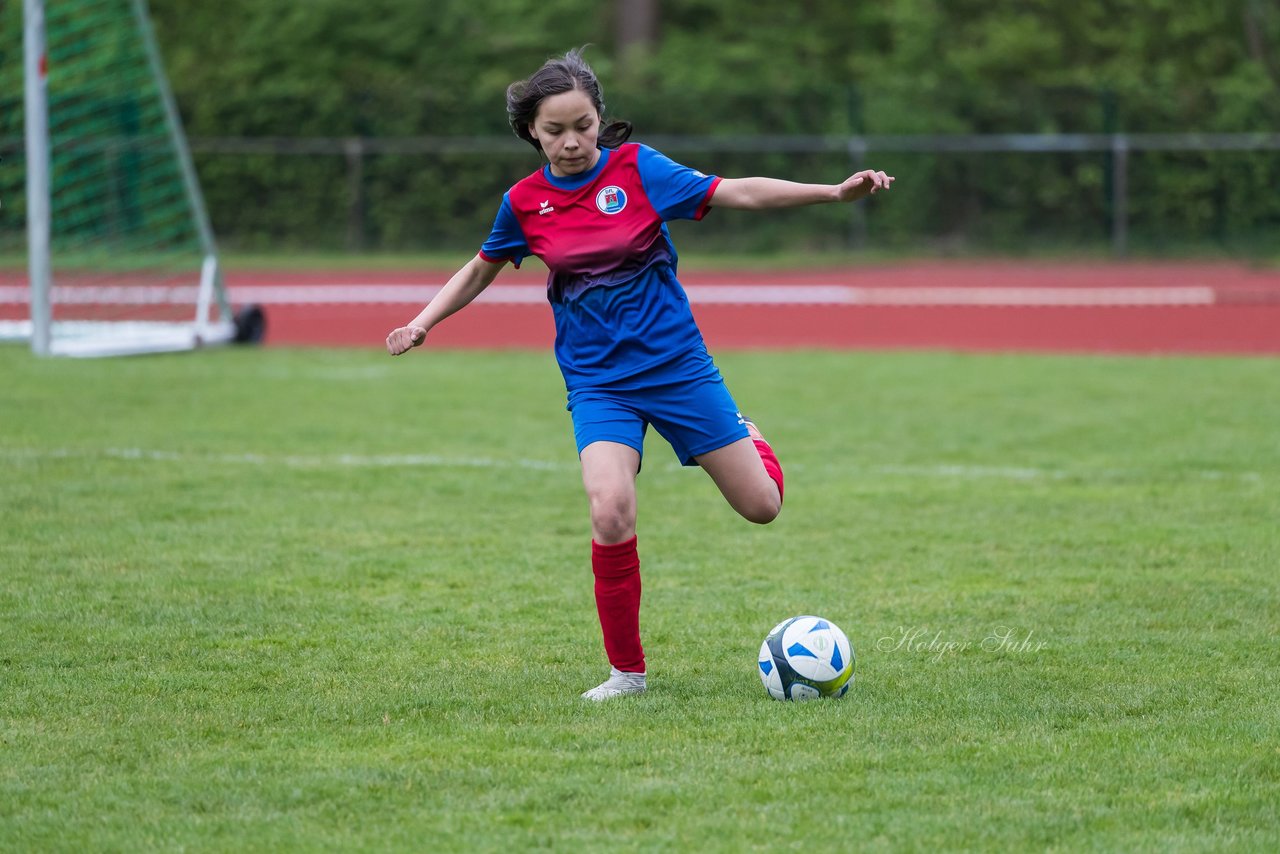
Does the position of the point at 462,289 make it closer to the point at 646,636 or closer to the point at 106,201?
the point at 646,636

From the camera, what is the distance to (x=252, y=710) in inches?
187

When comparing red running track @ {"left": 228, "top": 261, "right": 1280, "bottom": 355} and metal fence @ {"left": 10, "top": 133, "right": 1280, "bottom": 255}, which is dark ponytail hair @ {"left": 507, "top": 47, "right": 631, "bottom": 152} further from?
metal fence @ {"left": 10, "top": 133, "right": 1280, "bottom": 255}

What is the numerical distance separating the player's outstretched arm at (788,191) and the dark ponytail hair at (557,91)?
1.17 ft

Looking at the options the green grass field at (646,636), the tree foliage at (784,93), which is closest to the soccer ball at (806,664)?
the green grass field at (646,636)

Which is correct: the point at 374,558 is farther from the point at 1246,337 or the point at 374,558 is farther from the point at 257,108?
the point at 257,108

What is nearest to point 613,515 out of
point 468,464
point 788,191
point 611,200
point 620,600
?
point 620,600

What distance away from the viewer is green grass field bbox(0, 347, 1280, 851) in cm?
389

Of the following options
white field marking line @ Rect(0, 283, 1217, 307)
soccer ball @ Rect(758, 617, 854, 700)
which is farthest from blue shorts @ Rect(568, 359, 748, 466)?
white field marking line @ Rect(0, 283, 1217, 307)

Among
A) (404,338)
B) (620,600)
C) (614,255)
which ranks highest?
(614,255)

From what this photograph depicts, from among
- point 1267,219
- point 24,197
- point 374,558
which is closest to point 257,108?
point 24,197

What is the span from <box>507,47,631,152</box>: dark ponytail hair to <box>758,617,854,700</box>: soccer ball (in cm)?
158

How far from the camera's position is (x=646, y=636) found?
573 centimetres

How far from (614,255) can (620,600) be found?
1.03m

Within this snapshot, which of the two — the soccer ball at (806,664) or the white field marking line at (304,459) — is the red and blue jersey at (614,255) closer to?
the soccer ball at (806,664)
